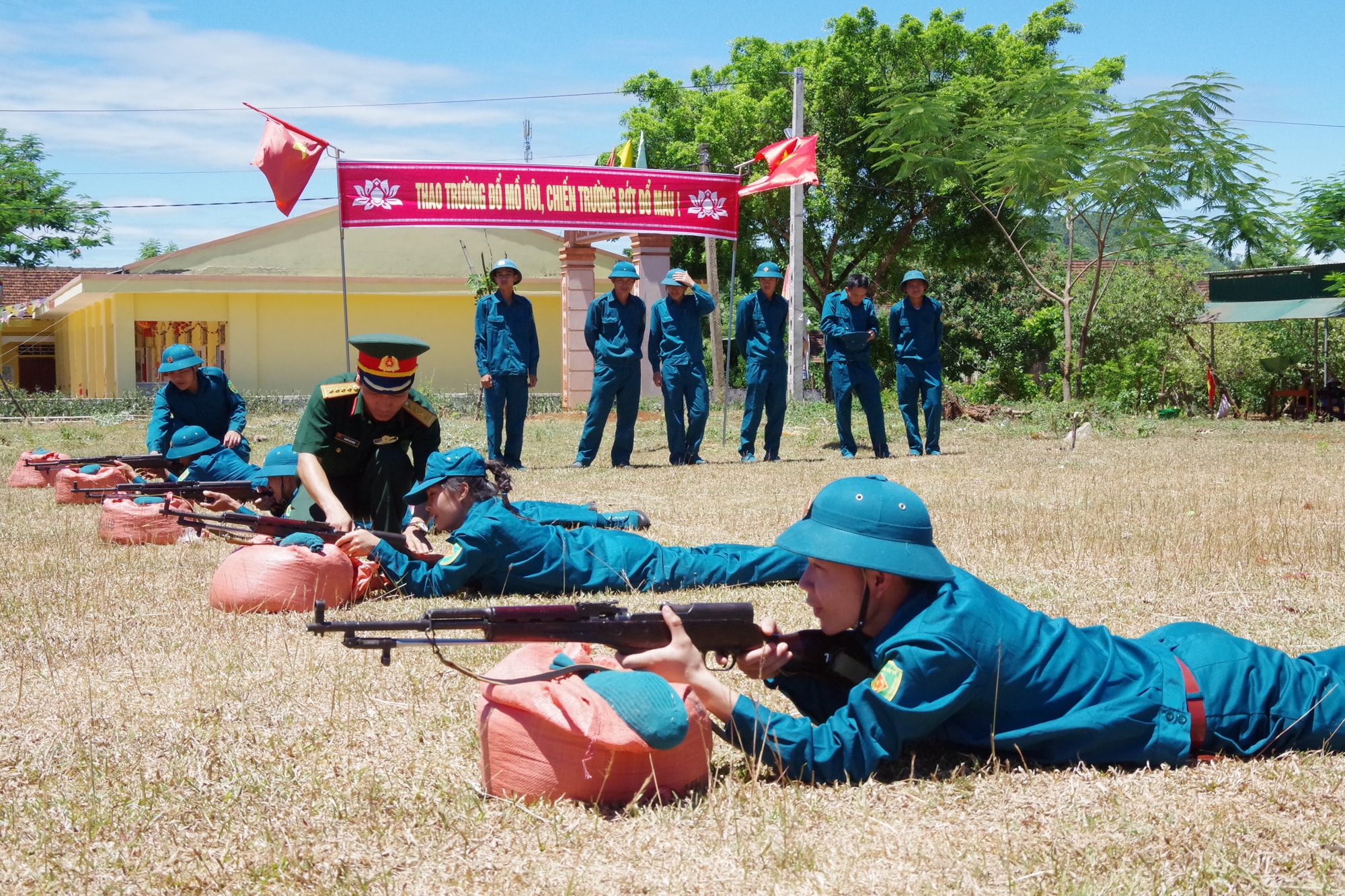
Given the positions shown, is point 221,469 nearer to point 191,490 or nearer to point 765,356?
point 191,490

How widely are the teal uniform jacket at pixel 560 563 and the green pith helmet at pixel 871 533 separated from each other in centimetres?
278

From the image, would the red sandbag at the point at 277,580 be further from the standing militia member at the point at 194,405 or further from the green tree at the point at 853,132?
the green tree at the point at 853,132

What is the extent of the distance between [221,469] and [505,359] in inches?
195

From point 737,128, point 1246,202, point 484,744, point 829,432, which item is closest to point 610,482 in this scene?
point 829,432

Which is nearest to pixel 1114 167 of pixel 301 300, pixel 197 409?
pixel 197 409

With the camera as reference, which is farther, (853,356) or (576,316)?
(576,316)

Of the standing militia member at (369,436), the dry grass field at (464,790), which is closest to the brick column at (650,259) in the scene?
the standing militia member at (369,436)

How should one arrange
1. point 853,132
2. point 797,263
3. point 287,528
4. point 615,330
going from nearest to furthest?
point 287,528 < point 615,330 < point 797,263 < point 853,132

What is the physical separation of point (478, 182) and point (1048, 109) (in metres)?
11.2

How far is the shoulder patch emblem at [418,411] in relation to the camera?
22.4 feet

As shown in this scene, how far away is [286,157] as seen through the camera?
1391cm

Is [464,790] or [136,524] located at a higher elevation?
[136,524]

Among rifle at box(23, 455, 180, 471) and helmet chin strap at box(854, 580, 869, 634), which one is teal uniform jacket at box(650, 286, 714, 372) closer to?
rifle at box(23, 455, 180, 471)

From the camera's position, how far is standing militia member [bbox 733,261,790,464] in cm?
1394
